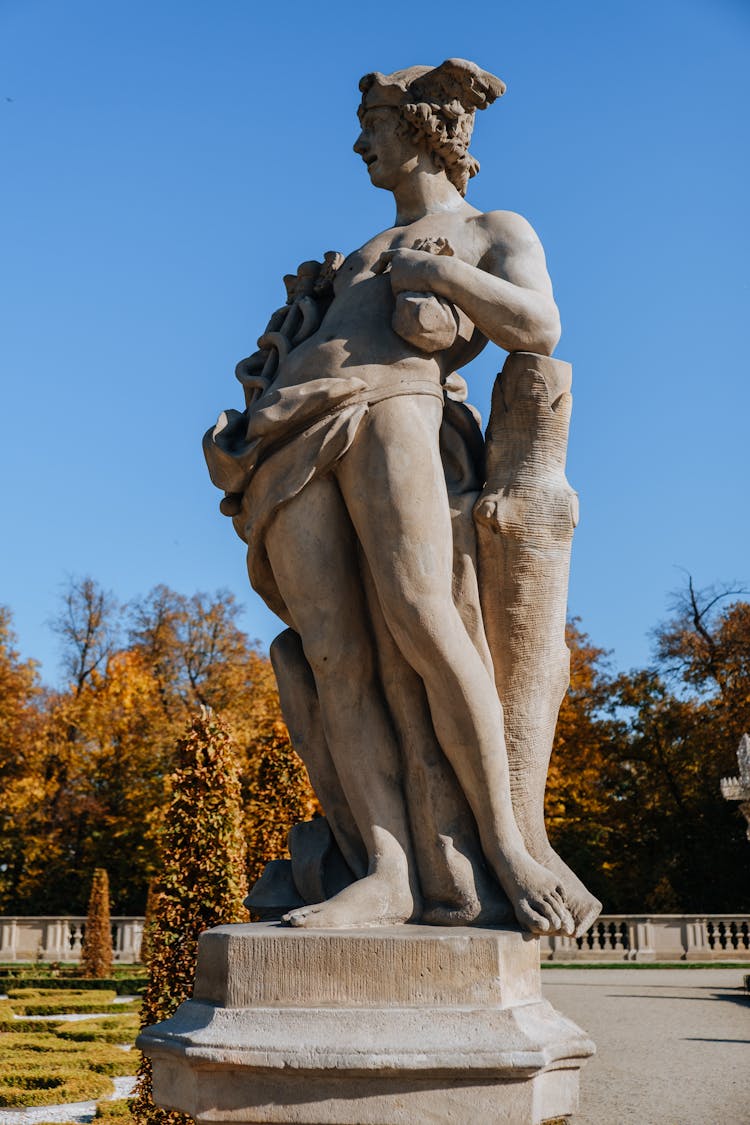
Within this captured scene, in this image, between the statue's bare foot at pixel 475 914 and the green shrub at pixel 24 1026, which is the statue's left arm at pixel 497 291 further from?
the green shrub at pixel 24 1026

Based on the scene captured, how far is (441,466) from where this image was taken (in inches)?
152

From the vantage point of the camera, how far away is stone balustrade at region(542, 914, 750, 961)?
25984 millimetres

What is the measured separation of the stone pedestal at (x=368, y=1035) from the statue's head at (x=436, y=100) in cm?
273

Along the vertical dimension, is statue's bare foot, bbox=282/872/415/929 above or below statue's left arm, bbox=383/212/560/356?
below

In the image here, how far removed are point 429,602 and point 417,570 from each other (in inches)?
4.2

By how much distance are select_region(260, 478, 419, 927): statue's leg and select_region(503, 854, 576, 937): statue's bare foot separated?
1.25 feet

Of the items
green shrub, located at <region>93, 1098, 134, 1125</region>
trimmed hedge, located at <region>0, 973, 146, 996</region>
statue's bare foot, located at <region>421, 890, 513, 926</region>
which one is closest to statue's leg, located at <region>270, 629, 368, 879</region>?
statue's bare foot, located at <region>421, 890, 513, 926</region>

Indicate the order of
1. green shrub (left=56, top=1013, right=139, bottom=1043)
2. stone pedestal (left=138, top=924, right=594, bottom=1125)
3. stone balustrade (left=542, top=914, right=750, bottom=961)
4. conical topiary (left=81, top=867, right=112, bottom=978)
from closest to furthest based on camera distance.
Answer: stone pedestal (left=138, top=924, right=594, bottom=1125)
green shrub (left=56, top=1013, right=139, bottom=1043)
conical topiary (left=81, top=867, right=112, bottom=978)
stone balustrade (left=542, top=914, right=750, bottom=961)

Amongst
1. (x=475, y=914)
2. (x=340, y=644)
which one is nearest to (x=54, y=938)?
(x=340, y=644)

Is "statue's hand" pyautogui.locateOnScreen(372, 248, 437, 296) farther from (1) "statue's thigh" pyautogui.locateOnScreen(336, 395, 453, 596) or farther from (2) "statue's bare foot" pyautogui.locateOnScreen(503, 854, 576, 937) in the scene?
(2) "statue's bare foot" pyautogui.locateOnScreen(503, 854, 576, 937)

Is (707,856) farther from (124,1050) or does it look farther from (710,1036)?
(124,1050)

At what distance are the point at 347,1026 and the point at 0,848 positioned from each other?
30.2 m

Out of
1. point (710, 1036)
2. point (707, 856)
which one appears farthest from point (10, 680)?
point (710, 1036)

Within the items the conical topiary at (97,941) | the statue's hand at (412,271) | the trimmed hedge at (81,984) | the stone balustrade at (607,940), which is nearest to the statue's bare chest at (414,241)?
the statue's hand at (412,271)
